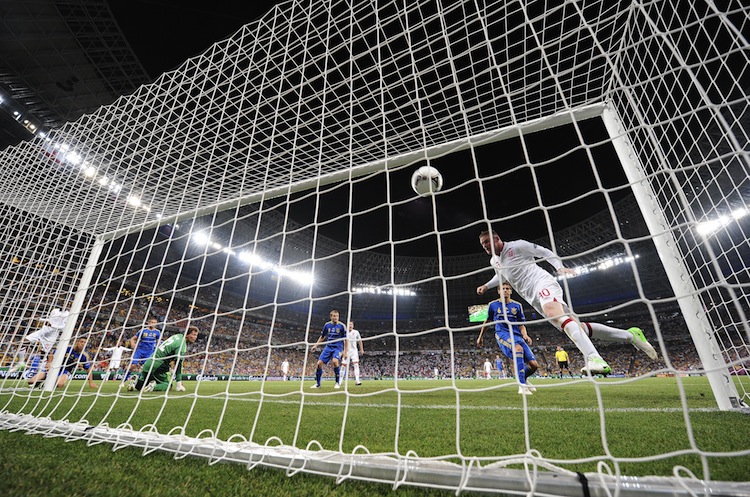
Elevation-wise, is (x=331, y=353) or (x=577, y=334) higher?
(x=331, y=353)

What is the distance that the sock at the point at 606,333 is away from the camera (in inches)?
122

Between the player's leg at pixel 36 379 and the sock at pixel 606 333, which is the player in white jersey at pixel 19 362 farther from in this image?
the sock at pixel 606 333

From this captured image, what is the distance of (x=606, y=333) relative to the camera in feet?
10.3

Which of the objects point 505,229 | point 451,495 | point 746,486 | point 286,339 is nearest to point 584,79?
point 746,486

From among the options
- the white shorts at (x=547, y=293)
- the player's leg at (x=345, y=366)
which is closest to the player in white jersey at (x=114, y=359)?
the player's leg at (x=345, y=366)

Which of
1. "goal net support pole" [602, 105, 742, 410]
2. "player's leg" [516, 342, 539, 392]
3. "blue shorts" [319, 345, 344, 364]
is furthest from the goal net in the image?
"blue shorts" [319, 345, 344, 364]

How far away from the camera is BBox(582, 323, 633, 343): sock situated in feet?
10.2

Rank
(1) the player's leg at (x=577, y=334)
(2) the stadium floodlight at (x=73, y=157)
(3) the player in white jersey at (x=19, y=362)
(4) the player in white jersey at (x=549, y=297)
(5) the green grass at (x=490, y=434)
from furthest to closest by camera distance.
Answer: (2) the stadium floodlight at (x=73, y=157) → (3) the player in white jersey at (x=19, y=362) → (4) the player in white jersey at (x=549, y=297) → (1) the player's leg at (x=577, y=334) → (5) the green grass at (x=490, y=434)

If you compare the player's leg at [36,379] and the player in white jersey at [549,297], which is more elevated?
the player in white jersey at [549,297]

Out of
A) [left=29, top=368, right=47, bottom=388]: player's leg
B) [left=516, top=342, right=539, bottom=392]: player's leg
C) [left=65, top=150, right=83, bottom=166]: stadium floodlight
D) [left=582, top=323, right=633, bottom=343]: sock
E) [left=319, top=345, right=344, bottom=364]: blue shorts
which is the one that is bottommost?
[left=29, top=368, right=47, bottom=388]: player's leg

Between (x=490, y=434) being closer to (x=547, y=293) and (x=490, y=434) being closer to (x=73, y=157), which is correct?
(x=547, y=293)

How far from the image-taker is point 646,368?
2262cm

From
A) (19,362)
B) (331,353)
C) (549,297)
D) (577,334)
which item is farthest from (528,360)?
(19,362)

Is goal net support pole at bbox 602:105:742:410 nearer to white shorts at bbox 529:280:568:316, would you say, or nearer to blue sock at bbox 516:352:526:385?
white shorts at bbox 529:280:568:316
